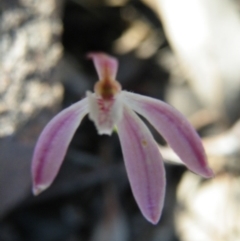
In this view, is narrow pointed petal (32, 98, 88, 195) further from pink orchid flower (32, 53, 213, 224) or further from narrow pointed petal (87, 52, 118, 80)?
narrow pointed petal (87, 52, 118, 80)

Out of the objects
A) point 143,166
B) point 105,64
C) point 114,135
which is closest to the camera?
point 105,64

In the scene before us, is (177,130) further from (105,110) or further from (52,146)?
(52,146)

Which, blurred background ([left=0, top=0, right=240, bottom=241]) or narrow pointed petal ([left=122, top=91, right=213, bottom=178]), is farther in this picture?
blurred background ([left=0, top=0, right=240, bottom=241])

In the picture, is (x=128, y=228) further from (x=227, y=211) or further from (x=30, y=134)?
(x=30, y=134)

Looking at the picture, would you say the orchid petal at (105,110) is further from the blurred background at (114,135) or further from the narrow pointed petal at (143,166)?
the blurred background at (114,135)

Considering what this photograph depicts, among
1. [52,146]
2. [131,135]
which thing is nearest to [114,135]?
[131,135]

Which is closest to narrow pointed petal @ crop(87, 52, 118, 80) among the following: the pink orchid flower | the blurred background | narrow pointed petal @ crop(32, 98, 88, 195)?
the pink orchid flower

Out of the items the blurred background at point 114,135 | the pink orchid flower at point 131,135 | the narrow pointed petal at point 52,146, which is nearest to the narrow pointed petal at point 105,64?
the pink orchid flower at point 131,135
